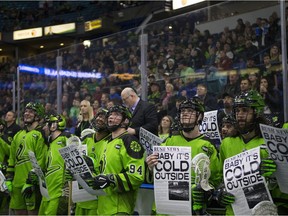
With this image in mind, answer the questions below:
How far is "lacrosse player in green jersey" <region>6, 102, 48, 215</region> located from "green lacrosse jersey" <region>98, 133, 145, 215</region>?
7.15 feet

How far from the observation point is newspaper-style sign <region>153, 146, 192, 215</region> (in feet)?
13.3

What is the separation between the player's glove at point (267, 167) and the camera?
365cm

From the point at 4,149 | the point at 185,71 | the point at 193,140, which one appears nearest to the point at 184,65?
the point at 185,71

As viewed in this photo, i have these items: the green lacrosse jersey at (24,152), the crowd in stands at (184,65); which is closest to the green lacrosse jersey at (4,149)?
the green lacrosse jersey at (24,152)

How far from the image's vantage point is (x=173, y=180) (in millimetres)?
4117

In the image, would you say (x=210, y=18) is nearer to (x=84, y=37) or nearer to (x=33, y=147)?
(x=33, y=147)

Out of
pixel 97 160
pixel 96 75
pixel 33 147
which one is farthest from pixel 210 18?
pixel 97 160

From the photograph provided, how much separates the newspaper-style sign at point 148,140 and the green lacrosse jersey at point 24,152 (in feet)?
6.31

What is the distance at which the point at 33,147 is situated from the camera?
6.99 meters

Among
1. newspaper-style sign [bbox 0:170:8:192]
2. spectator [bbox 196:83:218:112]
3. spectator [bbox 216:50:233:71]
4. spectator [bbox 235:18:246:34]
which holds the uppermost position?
spectator [bbox 235:18:246:34]

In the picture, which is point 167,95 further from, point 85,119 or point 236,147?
point 236,147

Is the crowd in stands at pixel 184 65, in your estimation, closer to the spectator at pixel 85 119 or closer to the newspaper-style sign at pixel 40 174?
the spectator at pixel 85 119

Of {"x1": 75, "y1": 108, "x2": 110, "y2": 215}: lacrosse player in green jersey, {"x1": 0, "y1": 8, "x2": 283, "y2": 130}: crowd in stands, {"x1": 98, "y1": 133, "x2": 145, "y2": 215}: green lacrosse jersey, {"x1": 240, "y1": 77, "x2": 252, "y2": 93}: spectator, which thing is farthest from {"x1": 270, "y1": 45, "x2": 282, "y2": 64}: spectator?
{"x1": 98, "y1": 133, "x2": 145, "y2": 215}: green lacrosse jersey

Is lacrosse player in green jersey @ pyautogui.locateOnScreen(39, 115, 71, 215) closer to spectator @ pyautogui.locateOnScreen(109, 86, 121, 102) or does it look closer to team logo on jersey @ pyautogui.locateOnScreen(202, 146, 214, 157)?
team logo on jersey @ pyautogui.locateOnScreen(202, 146, 214, 157)
